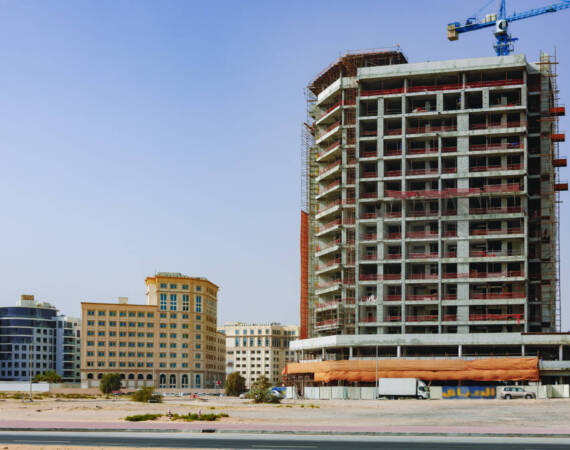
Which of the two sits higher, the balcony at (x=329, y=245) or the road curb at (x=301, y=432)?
the balcony at (x=329, y=245)

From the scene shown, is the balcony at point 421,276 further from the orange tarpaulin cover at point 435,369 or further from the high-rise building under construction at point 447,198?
the orange tarpaulin cover at point 435,369

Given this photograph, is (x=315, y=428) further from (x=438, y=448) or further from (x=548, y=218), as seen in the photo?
(x=548, y=218)

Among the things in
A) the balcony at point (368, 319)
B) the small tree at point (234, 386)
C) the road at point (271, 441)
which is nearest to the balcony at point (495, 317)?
the balcony at point (368, 319)

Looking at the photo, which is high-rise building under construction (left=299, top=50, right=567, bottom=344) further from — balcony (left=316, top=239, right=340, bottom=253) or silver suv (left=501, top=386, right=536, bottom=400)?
silver suv (left=501, top=386, right=536, bottom=400)

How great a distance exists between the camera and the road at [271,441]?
106ft

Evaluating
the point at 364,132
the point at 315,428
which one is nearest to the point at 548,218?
the point at 364,132

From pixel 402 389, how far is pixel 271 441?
196 ft

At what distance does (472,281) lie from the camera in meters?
108

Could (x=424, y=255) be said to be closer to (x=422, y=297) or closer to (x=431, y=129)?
(x=422, y=297)

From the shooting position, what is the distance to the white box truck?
91.6 m

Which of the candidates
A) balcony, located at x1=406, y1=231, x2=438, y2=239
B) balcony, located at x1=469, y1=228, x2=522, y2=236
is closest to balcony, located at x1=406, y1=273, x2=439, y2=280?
balcony, located at x1=406, y1=231, x2=438, y2=239

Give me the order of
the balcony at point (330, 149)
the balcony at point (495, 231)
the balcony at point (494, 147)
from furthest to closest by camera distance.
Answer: the balcony at point (330, 149)
the balcony at point (494, 147)
the balcony at point (495, 231)

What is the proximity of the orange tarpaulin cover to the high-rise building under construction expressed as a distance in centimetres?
563

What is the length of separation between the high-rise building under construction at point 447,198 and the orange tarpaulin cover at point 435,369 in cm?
563
